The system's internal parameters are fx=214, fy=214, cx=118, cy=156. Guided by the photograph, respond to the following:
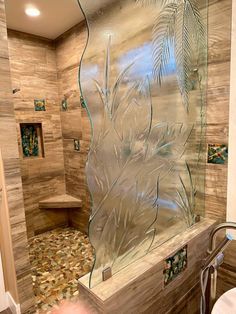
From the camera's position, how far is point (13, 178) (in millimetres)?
1410

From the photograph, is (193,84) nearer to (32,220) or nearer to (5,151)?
(5,151)

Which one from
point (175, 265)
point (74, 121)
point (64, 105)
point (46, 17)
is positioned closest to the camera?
point (175, 265)

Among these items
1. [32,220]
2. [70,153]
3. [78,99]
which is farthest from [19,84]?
[32,220]

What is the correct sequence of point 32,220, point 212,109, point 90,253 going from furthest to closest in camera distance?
point 32,220 → point 90,253 → point 212,109

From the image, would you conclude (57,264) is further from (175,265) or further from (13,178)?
(175,265)

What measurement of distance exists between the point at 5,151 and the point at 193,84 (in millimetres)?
1302

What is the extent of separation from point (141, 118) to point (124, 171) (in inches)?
10.6

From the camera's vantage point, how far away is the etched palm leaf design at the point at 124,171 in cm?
87

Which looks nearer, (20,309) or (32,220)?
(20,309)

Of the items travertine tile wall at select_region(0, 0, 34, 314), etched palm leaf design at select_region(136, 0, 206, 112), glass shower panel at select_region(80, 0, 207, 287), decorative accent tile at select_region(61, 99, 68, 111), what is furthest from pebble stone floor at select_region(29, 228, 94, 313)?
etched palm leaf design at select_region(136, 0, 206, 112)

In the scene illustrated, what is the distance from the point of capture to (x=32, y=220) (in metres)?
2.65

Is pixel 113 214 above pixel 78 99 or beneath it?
beneath

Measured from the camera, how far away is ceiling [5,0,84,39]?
72.8 inches

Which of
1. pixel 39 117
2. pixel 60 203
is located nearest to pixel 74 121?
pixel 39 117
